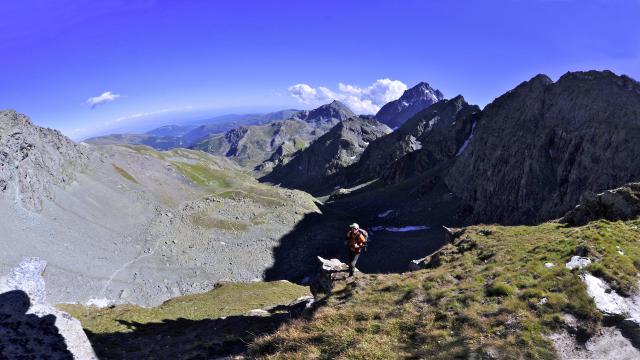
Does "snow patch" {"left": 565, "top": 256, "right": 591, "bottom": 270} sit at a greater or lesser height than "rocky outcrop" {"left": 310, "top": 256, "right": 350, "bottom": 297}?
greater

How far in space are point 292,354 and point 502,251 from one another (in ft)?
57.1

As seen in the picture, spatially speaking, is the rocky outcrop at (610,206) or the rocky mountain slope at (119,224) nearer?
the rocky outcrop at (610,206)

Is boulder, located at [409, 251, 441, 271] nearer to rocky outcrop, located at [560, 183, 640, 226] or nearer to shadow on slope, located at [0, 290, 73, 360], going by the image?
rocky outcrop, located at [560, 183, 640, 226]

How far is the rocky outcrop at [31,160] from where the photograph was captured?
69625 mm

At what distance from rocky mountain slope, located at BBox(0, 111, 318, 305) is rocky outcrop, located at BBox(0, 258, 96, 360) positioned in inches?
1224

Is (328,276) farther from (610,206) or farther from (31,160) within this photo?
(31,160)

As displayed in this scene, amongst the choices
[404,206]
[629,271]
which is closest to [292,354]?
[629,271]

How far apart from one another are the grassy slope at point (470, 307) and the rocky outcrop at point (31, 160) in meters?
65.3

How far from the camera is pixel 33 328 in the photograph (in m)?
26.0

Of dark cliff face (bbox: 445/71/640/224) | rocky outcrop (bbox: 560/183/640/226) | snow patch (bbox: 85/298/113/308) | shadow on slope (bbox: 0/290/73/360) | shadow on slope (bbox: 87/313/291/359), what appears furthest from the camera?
dark cliff face (bbox: 445/71/640/224)

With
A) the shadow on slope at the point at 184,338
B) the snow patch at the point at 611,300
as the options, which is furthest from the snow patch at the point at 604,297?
the shadow on slope at the point at 184,338

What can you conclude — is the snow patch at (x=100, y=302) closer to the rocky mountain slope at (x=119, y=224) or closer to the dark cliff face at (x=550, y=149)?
the rocky mountain slope at (x=119, y=224)

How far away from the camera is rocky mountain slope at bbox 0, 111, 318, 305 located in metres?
63.7

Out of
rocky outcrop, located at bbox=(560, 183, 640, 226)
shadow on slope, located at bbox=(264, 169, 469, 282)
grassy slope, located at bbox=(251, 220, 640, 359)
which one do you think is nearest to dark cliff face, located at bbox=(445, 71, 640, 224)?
shadow on slope, located at bbox=(264, 169, 469, 282)
